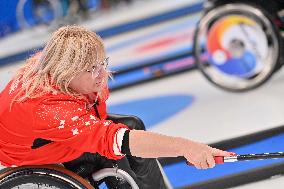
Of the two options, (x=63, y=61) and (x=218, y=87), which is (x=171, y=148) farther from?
(x=218, y=87)

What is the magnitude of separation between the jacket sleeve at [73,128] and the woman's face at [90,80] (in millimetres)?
86

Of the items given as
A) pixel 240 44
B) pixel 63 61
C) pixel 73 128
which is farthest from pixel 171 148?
pixel 240 44

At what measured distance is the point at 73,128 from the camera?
1.89 m

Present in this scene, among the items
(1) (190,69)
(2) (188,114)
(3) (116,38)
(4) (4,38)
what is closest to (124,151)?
(2) (188,114)

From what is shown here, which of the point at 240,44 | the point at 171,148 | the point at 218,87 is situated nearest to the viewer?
the point at 171,148

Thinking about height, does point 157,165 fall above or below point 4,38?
below

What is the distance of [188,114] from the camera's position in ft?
12.4

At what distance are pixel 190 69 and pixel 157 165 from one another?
7.89 feet

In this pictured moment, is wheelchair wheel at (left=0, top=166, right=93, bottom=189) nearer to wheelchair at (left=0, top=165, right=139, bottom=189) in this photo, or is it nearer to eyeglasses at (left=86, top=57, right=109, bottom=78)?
wheelchair at (left=0, top=165, right=139, bottom=189)

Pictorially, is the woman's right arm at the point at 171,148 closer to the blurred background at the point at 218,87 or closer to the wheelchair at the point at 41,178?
the wheelchair at the point at 41,178

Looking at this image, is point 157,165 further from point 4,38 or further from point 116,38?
point 4,38

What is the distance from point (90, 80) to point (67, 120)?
175mm

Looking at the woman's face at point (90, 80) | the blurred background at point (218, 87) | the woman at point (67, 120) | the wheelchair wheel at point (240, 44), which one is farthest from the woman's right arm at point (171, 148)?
the wheelchair wheel at point (240, 44)

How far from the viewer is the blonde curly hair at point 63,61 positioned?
190 cm
